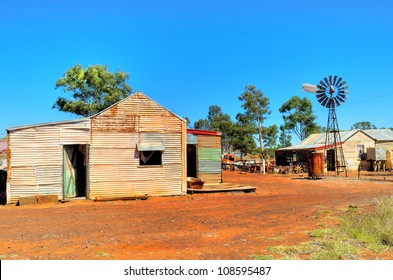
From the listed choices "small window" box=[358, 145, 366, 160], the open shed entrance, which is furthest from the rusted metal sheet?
"small window" box=[358, 145, 366, 160]

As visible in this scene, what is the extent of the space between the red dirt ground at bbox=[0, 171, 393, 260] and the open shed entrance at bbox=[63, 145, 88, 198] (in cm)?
122

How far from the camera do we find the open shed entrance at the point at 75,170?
17031mm

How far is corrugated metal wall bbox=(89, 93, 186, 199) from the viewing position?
17.4 meters

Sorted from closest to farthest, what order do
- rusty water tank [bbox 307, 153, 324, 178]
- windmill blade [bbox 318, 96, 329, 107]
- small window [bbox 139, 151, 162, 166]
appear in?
small window [bbox 139, 151, 162, 166], rusty water tank [bbox 307, 153, 324, 178], windmill blade [bbox 318, 96, 329, 107]

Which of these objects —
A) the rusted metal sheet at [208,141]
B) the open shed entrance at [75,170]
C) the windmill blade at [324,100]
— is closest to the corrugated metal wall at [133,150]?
the open shed entrance at [75,170]

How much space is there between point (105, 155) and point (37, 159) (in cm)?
302

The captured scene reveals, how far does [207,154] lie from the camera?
22.6m

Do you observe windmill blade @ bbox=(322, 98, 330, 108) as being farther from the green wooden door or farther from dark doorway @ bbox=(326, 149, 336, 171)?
the green wooden door

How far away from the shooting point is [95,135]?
17359mm

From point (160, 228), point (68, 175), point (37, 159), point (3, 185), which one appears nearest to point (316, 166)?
point (68, 175)

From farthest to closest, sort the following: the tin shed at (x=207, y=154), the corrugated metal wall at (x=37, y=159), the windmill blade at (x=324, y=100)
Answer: the windmill blade at (x=324, y=100)
the tin shed at (x=207, y=154)
the corrugated metal wall at (x=37, y=159)

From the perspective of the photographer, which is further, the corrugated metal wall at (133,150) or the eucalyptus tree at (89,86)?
the eucalyptus tree at (89,86)

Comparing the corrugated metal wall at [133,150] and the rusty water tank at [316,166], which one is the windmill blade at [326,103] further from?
the corrugated metal wall at [133,150]

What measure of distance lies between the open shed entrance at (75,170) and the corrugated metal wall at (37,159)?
0.35 m
